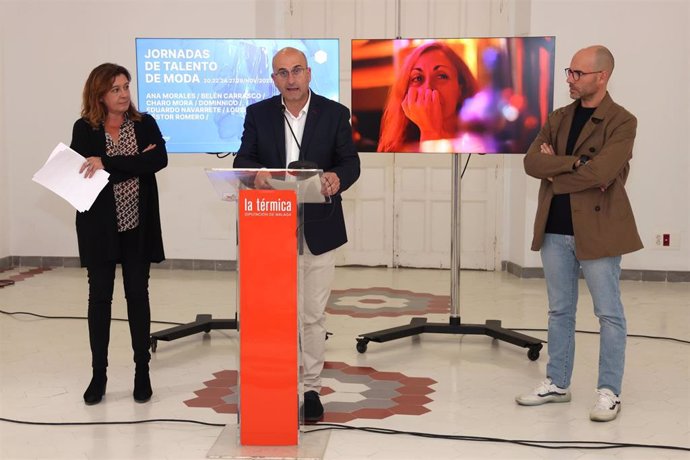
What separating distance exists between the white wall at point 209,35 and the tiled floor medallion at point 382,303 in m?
1.42

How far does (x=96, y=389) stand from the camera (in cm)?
434

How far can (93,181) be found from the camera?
4141 mm

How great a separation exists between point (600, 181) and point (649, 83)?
14.2ft

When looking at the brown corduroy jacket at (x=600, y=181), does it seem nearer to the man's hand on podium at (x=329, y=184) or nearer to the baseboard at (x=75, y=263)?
the man's hand on podium at (x=329, y=184)

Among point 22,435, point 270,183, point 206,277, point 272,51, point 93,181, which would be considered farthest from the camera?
point 206,277

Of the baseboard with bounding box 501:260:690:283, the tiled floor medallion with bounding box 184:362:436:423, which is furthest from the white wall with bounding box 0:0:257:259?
the tiled floor medallion with bounding box 184:362:436:423

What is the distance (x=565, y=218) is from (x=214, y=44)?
2.73 m

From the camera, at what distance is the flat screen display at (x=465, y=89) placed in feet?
17.4

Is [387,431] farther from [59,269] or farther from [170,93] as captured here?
[59,269]

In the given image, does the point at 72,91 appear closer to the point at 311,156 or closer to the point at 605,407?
the point at 311,156

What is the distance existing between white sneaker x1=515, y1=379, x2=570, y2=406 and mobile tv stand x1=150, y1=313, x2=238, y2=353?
218 cm

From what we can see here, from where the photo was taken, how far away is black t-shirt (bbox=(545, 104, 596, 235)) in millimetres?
4141

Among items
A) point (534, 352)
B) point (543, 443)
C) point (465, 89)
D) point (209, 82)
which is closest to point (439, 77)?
point (465, 89)

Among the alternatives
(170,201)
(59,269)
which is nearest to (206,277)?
(170,201)
